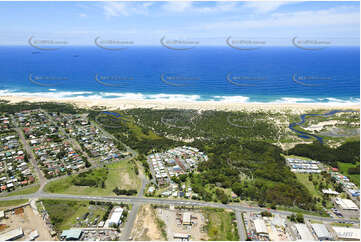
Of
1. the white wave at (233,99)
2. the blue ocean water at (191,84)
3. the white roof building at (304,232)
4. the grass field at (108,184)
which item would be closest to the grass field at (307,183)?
the white roof building at (304,232)

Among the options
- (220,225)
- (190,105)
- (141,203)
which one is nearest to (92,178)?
(141,203)

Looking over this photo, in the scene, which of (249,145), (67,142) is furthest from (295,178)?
(67,142)

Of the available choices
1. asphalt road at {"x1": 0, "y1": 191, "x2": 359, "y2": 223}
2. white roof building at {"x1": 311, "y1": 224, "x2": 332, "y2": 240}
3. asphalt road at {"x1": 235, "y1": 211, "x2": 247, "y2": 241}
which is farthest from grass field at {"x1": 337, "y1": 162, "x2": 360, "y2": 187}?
asphalt road at {"x1": 235, "y1": 211, "x2": 247, "y2": 241}

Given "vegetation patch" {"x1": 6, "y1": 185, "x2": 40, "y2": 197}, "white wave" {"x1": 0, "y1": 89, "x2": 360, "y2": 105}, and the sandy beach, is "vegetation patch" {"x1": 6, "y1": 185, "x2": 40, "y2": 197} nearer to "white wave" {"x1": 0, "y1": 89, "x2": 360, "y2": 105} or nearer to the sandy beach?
the sandy beach

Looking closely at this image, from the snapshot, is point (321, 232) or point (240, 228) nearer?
point (321, 232)

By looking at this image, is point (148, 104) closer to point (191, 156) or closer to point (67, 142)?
point (67, 142)

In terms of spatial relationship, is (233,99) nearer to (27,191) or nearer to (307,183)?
(307,183)

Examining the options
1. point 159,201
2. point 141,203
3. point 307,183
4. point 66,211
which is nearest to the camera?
point 66,211
